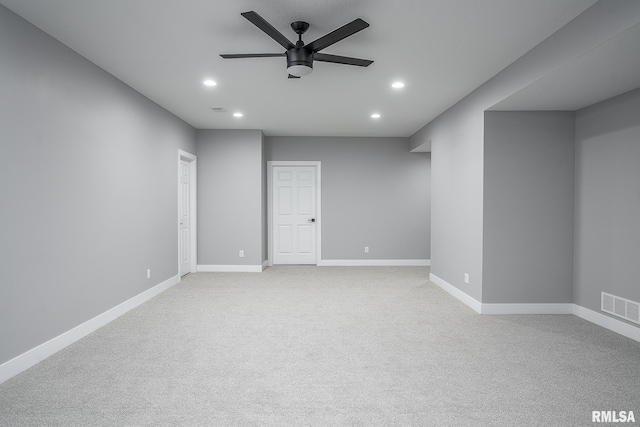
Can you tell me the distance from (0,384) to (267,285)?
11.5 ft

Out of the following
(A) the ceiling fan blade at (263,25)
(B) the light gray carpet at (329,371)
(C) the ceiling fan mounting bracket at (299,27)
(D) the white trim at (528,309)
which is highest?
(C) the ceiling fan mounting bracket at (299,27)

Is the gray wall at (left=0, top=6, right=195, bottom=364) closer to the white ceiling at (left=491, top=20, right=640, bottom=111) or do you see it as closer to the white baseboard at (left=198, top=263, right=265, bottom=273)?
the white baseboard at (left=198, top=263, right=265, bottom=273)

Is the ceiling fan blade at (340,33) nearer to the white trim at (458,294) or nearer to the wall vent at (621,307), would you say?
the white trim at (458,294)

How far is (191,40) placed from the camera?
318cm

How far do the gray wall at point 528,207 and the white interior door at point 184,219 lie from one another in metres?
4.68

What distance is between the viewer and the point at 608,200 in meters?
3.80

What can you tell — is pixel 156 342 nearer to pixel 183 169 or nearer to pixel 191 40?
pixel 191 40

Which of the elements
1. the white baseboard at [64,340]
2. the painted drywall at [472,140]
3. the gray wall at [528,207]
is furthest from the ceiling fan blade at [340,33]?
the white baseboard at [64,340]


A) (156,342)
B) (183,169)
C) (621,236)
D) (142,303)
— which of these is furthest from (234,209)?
(621,236)

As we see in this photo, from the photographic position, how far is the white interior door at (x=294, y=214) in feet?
25.3

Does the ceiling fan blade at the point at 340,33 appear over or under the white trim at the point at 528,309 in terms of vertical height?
over

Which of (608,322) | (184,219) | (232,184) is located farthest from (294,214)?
(608,322)

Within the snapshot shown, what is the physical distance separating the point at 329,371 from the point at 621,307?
2.92 metres

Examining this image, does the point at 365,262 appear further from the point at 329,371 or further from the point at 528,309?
the point at 329,371
